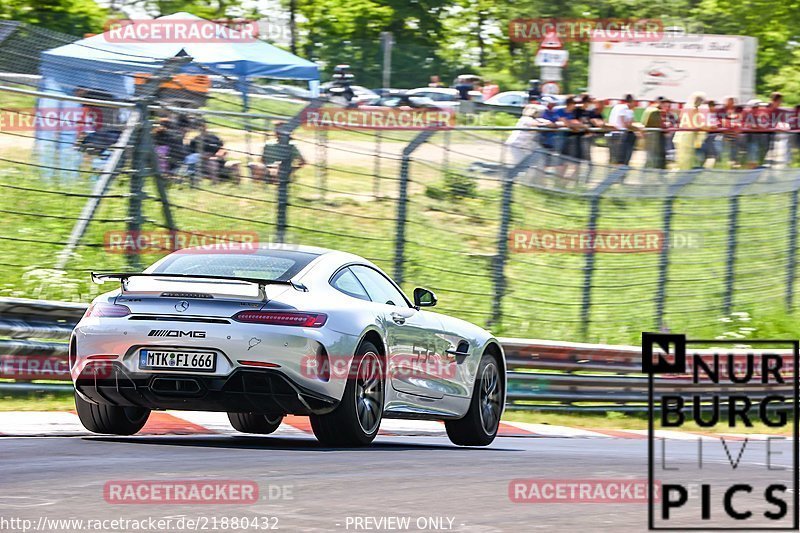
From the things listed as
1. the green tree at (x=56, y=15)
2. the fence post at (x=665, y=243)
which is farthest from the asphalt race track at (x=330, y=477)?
the green tree at (x=56, y=15)

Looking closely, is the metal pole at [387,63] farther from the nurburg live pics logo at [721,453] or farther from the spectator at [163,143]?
the spectator at [163,143]

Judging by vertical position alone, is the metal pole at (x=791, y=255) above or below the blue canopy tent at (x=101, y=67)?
below

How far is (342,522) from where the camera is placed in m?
5.81

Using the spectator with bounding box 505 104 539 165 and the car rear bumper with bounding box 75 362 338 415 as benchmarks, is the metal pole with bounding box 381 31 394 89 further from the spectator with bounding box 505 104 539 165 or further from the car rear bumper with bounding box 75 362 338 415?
the car rear bumper with bounding box 75 362 338 415

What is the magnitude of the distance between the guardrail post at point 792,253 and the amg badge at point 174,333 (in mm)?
9605

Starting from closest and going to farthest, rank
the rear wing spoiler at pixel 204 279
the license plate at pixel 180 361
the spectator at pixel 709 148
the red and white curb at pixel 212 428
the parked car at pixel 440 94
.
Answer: the license plate at pixel 180 361
the rear wing spoiler at pixel 204 279
the red and white curb at pixel 212 428
the spectator at pixel 709 148
the parked car at pixel 440 94

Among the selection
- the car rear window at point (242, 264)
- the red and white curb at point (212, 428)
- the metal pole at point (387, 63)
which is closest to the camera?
the car rear window at point (242, 264)

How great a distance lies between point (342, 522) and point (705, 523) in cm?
157

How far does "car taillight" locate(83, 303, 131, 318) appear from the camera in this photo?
7.98 meters

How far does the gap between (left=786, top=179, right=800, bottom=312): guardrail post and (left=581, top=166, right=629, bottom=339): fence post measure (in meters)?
2.26

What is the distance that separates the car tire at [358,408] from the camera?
26.7 feet

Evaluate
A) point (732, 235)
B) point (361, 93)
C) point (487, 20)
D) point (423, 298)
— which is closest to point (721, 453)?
point (423, 298)

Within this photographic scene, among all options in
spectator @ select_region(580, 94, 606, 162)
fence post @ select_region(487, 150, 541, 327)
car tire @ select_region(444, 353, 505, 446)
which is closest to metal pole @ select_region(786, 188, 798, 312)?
fence post @ select_region(487, 150, 541, 327)

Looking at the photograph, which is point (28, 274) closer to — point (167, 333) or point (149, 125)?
point (149, 125)
